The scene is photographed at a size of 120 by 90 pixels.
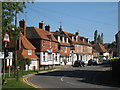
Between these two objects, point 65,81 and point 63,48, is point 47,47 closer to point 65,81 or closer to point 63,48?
point 63,48

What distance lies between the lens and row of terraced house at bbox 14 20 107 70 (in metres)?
42.7

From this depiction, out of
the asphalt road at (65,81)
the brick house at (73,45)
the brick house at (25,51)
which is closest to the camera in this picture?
the asphalt road at (65,81)

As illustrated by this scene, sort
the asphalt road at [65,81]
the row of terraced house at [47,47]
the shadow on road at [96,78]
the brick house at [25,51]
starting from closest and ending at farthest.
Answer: the asphalt road at [65,81]
the shadow on road at [96,78]
the brick house at [25,51]
the row of terraced house at [47,47]

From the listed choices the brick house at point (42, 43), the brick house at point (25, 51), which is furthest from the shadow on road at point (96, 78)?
the brick house at point (42, 43)

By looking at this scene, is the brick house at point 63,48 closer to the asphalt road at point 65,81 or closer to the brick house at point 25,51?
the brick house at point 25,51

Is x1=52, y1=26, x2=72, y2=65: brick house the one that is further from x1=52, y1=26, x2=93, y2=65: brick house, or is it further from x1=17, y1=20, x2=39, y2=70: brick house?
x1=17, y1=20, x2=39, y2=70: brick house

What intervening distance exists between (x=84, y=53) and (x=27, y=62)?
39.5m

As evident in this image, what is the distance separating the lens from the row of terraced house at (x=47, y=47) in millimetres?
42719

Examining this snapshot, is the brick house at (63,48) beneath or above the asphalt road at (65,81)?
above

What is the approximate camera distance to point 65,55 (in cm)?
5881

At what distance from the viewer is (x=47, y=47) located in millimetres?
50031

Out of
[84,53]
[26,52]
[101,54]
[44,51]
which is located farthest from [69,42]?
[101,54]

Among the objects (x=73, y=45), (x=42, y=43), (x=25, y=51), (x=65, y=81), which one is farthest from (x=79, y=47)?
(x=65, y=81)

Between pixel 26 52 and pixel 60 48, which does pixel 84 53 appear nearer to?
pixel 60 48
